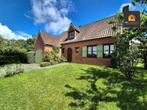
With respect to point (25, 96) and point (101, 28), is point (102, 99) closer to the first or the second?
point (25, 96)

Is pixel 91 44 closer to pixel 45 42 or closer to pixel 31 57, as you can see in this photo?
pixel 45 42

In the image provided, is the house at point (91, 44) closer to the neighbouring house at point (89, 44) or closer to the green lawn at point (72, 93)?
the neighbouring house at point (89, 44)

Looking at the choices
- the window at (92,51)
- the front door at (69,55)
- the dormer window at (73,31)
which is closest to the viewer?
the window at (92,51)

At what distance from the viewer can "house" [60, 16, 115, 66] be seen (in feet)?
65.5

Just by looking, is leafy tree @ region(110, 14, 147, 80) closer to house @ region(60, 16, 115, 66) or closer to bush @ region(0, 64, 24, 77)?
house @ region(60, 16, 115, 66)

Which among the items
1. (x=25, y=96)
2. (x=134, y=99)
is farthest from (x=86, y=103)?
(x=25, y=96)

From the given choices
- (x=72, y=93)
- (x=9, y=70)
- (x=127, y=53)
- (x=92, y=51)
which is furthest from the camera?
(x=92, y=51)

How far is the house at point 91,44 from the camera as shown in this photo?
65.5 feet

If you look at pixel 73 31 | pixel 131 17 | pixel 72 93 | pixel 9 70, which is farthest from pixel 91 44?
pixel 72 93

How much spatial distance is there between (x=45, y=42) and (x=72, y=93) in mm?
20987

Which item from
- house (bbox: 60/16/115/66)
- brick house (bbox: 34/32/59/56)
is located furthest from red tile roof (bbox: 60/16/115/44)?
brick house (bbox: 34/32/59/56)

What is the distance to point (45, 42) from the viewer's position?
2903cm

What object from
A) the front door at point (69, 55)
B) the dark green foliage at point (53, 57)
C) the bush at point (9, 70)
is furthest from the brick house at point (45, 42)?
the bush at point (9, 70)

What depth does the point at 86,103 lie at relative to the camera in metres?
7.95
